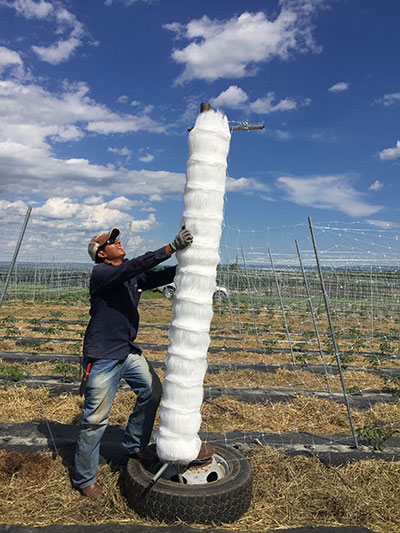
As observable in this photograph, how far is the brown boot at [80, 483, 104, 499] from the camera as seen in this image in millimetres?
3150

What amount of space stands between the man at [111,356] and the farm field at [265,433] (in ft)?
1.05

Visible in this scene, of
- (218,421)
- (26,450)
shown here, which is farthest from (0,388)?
(218,421)

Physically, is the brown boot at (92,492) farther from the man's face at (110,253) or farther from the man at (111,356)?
the man's face at (110,253)

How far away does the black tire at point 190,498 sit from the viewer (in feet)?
9.02

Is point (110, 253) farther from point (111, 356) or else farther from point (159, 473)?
point (159, 473)

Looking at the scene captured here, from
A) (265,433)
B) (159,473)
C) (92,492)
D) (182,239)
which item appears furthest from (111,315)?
(265,433)

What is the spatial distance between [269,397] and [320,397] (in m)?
0.81

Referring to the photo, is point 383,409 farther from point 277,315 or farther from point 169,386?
point 277,315

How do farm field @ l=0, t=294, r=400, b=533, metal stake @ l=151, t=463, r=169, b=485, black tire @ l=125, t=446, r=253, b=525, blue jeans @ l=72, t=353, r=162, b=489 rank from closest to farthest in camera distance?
black tire @ l=125, t=446, r=253, b=525, metal stake @ l=151, t=463, r=169, b=485, farm field @ l=0, t=294, r=400, b=533, blue jeans @ l=72, t=353, r=162, b=489

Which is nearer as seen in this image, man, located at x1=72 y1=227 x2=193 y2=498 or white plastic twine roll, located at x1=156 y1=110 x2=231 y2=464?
white plastic twine roll, located at x1=156 y1=110 x2=231 y2=464

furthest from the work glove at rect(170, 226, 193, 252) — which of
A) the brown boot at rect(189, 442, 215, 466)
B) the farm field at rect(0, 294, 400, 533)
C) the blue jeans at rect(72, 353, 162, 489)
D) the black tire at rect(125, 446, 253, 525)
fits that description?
the farm field at rect(0, 294, 400, 533)

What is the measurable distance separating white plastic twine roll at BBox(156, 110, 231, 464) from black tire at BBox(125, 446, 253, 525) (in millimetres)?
199

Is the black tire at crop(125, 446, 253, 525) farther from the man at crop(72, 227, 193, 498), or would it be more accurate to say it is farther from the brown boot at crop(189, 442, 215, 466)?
the man at crop(72, 227, 193, 498)

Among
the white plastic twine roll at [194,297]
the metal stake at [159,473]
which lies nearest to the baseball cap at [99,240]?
the white plastic twine roll at [194,297]
